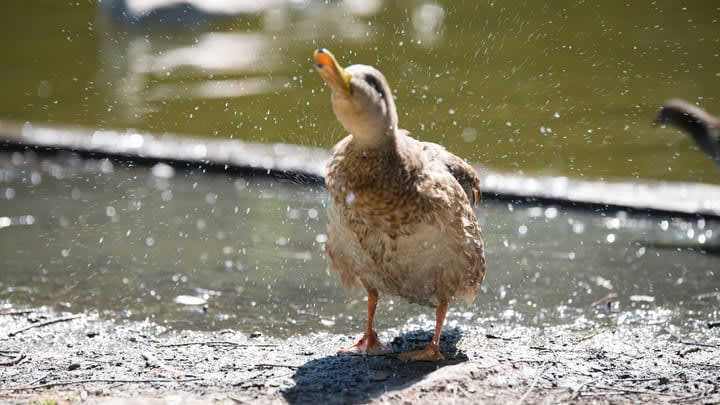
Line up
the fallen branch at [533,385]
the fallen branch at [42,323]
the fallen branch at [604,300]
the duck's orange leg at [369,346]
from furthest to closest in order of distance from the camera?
the fallen branch at [604,300] < the fallen branch at [42,323] < the duck's orange leg at [369,346] < the fallen branch at [533,385]

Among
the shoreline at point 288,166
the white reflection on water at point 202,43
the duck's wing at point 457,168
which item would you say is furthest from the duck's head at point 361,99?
the white reflection on water at point 202,43

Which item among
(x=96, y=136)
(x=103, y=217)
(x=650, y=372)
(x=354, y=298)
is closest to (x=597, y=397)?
(x=650, y=372)

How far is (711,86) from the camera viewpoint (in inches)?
453

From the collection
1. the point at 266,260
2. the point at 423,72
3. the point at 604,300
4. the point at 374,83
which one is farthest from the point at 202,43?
the point at 374,83

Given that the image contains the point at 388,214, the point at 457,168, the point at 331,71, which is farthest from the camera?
the point at 457,168

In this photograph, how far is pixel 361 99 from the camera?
3.83 m

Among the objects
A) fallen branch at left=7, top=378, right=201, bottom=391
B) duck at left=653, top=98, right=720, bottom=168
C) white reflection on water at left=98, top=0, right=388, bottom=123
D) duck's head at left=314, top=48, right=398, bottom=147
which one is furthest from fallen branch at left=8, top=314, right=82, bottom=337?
white reflection on water at left=98, top=0, right=388, bottom=123

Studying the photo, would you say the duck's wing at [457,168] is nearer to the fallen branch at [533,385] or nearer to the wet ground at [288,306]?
the wet ground at [288,306]

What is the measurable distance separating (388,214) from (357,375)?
72 centimetres

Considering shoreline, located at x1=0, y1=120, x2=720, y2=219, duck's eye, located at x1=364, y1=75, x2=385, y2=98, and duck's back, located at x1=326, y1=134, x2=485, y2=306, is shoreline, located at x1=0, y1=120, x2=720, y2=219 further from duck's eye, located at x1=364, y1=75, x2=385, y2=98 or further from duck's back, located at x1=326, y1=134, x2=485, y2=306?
duck's eye, located at x1=364, y1=75, x2=385, y2=98

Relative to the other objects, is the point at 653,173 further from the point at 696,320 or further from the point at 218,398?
the point at 218,398

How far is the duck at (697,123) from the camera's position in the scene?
26.4 ft

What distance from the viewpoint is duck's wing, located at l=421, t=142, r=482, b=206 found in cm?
470

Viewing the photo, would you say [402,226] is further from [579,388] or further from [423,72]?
[423,72]
